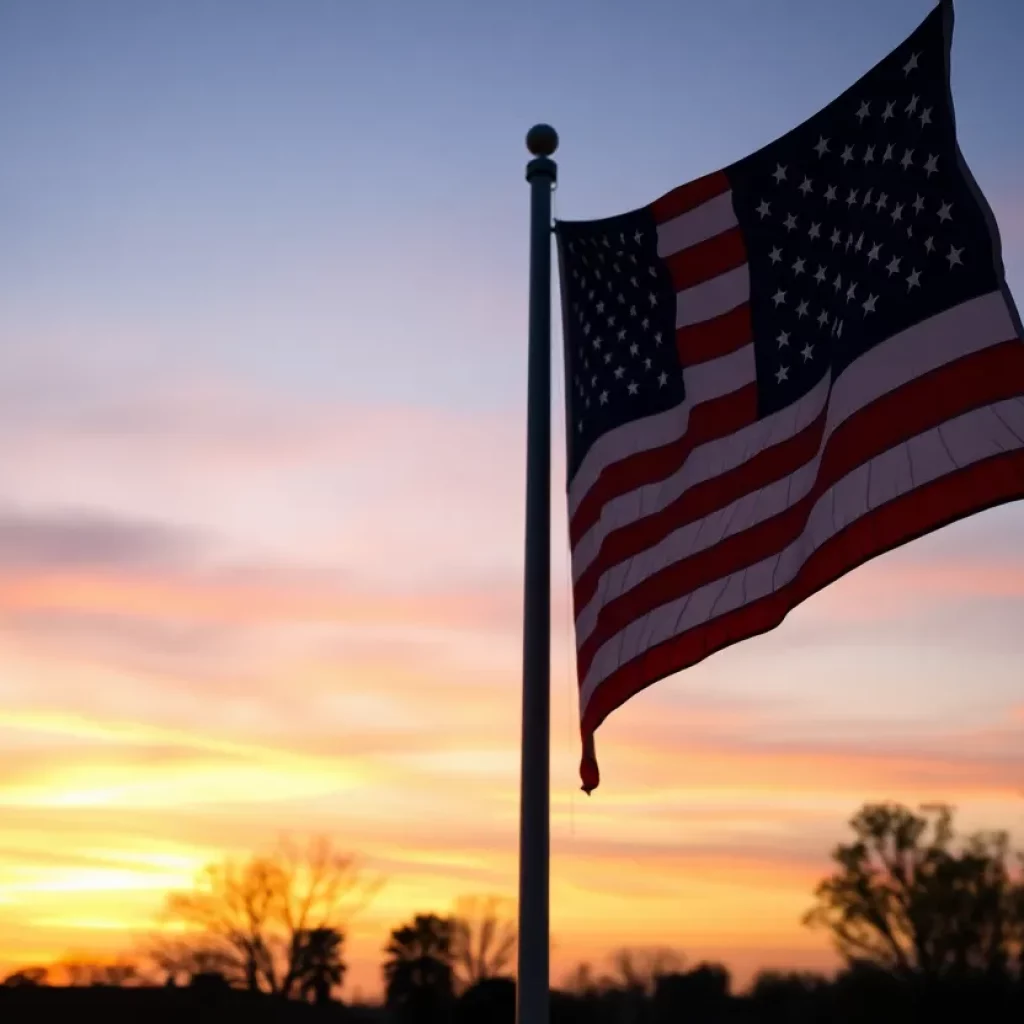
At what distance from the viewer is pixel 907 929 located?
71.2 metres

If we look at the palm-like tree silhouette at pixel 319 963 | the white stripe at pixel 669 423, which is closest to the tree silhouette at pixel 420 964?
the palm-like tree silhouette at pixel 319 963

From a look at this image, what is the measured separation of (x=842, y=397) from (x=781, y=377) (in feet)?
2.94

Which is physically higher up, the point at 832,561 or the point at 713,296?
the point at 713,296

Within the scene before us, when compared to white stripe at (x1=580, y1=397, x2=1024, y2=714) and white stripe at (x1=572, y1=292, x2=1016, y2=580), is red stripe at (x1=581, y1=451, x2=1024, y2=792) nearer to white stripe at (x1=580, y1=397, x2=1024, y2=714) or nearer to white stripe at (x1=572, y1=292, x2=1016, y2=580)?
white stripe at (x1=580, y1=397, x2=1024, y2=714)

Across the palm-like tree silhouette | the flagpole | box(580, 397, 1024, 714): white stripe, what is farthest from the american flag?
the palm-like tree silhouette

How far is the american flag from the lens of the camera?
26.3 ft

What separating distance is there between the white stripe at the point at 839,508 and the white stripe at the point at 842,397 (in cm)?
41

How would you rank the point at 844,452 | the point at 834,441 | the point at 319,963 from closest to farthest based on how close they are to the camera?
the point at 844,452 < the point at 834,441 < the point at 319,963

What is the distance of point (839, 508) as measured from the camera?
8.42m

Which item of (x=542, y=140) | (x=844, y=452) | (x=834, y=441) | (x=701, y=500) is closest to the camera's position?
(x=844, y=452)

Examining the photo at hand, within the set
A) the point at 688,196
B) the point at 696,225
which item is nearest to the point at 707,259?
the point at 696,225

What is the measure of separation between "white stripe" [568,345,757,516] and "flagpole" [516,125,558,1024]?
388 mm

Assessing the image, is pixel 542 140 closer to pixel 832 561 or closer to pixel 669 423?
pixel 669 423

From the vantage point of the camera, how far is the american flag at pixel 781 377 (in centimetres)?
803
